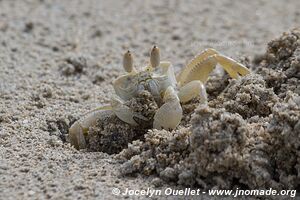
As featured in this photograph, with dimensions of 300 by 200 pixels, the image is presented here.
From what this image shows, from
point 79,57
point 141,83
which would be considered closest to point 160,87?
point 141,83

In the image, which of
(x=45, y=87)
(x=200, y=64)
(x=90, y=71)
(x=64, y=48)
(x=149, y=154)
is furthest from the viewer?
(x=64, y=48)

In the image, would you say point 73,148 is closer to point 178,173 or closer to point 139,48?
point 178,173

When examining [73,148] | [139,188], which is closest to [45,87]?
[73,148]

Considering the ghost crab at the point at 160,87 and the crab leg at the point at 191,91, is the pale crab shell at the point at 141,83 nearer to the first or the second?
the ghost crab at the point at 160,87

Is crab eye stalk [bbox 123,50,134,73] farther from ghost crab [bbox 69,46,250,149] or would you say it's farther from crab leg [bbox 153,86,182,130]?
crab leg [bbox 153,86,182,130]

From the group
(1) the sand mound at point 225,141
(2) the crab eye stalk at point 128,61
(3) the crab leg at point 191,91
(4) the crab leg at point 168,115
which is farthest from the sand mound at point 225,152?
(2) the crab eye stalk at point 128,61

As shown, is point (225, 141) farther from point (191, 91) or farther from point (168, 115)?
point (191, 91)
